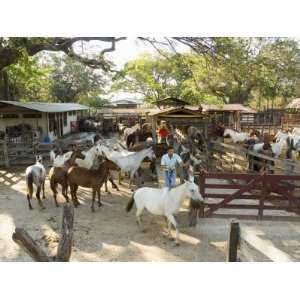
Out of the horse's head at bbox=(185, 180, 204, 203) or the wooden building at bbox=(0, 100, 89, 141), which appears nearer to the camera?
the horse's head at bbox=(185, 180, 204, 203)

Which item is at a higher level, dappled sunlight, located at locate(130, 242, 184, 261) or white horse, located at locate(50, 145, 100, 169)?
white horse, located at locate(50, 145, 100, 169)

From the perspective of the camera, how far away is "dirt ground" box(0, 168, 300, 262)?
477cm

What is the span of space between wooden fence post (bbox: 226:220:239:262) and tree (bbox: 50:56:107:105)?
28.7m

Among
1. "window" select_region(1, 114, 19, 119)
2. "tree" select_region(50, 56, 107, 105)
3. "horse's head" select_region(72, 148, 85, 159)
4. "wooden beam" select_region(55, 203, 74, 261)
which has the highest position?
"tree" select_region(50, 56, 107, 105)

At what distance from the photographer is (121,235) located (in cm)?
547

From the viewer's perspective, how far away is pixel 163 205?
5355 millimetres

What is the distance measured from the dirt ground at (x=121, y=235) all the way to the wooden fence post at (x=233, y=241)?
3.57 ft

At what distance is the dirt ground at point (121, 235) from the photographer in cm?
477

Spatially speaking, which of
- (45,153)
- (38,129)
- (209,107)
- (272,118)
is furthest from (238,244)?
(272,118)

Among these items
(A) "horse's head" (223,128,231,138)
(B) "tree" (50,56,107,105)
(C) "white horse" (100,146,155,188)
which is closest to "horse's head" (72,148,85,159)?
(C) "white horse" (100,146,155,188)

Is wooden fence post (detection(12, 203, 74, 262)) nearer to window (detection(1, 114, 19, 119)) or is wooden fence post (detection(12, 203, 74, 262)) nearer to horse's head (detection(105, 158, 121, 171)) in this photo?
horse's head (detection(105, 158, 121, 171))

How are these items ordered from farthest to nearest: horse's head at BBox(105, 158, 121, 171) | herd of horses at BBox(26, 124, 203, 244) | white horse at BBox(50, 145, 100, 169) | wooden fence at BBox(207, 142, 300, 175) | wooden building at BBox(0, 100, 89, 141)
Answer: wooden building at BBox(0, 100, 89, 141) → white horse at BBox(50, 145, 100, 169) → horse's head at BBox(105, 158, 121, 171) → wooden fence at BBox(207, 142, 300, 175) → herd of horses at BBox(26, 124, 203, 244)

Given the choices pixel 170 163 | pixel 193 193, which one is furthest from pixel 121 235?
pixel 170 163

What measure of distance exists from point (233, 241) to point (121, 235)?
256cm
